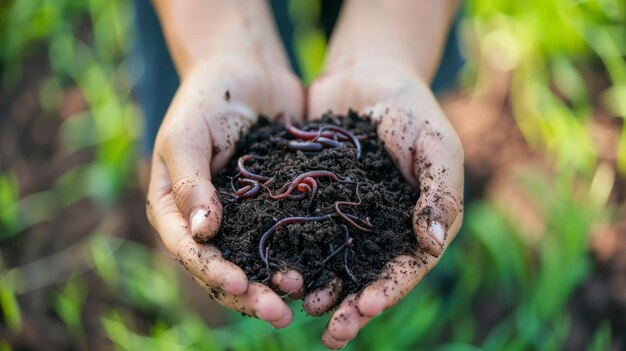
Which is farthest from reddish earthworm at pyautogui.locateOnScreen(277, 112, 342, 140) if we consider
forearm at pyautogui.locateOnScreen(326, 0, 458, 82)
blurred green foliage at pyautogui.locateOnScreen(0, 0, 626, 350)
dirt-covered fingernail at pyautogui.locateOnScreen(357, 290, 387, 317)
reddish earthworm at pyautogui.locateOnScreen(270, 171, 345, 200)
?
blurred green foliage at pyautogui.locateOnScreen(0, 0, 626, 350)

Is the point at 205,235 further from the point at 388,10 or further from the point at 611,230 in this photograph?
the point at 611,230

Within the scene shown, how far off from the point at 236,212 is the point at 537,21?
3.53 m

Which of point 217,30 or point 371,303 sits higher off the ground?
point 217,30

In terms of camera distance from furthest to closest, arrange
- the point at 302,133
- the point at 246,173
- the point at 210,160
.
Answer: the point at 302,133 → the point at 210,160 → the point at 246,173

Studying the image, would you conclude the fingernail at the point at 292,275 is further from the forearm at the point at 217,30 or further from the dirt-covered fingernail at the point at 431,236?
the forearm at the point at 217,30

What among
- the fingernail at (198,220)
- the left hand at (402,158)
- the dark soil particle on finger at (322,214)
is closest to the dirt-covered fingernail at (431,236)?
the left hand at (402,158)

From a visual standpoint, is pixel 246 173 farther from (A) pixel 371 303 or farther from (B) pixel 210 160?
(A) pixel 371 303

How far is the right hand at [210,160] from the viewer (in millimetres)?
2633

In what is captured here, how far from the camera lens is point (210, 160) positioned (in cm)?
332

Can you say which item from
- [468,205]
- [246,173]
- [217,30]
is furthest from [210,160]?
[468,205]

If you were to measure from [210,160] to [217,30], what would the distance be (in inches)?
45.2

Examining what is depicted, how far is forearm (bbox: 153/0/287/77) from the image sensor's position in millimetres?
4020

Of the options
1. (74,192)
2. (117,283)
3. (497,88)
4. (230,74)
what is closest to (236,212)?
(230,74)

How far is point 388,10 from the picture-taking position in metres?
4.33
